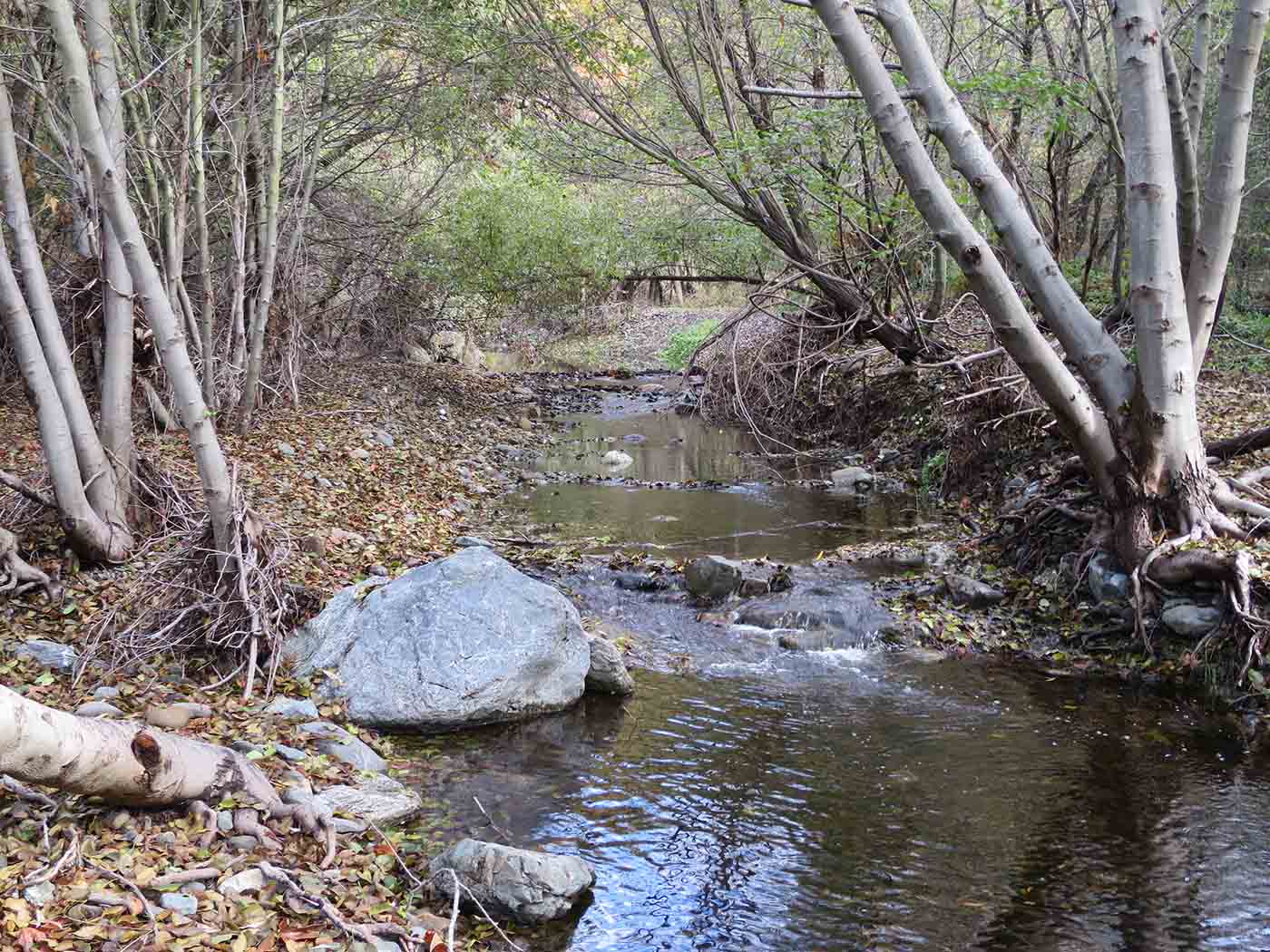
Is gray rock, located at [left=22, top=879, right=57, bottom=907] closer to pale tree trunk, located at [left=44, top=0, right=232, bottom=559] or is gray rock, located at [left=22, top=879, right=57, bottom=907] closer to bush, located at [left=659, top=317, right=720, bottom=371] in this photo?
pale tree trunk, located at [left=44, top=0, right=232, bottom=559]

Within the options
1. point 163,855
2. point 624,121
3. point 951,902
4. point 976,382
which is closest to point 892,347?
point 976,382

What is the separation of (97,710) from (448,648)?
6.30 feet

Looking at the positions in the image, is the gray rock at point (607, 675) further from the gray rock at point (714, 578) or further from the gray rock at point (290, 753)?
the gray rock at point (290, 753)

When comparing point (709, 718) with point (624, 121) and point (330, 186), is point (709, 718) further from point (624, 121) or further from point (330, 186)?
point (330, 186)

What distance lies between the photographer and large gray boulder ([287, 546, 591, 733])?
19.0ft

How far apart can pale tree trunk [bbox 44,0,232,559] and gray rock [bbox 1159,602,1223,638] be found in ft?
19.0

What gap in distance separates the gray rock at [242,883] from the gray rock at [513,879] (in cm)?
71

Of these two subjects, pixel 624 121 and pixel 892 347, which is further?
pixel 892 347

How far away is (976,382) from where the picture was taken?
10.9 m

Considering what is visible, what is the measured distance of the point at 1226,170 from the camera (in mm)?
6434

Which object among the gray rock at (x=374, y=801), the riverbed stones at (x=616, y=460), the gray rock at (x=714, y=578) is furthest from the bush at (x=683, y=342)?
the gray rock at (x=374, y=801)

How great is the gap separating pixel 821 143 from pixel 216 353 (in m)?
7.23

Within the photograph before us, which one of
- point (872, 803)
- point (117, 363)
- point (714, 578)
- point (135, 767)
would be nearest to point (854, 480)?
point (714, 578)

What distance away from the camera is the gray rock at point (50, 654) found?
5348 mm
